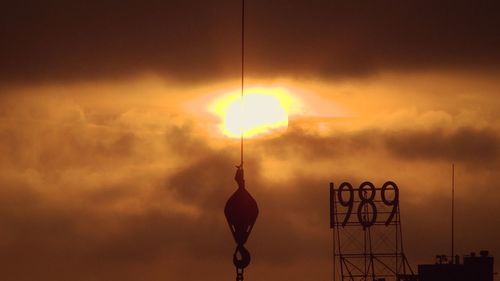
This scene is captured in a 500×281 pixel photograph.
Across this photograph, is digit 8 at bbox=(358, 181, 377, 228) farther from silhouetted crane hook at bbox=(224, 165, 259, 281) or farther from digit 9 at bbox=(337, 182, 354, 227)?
silhouetted crane hook at bbox=(224, 165, 259, 281)

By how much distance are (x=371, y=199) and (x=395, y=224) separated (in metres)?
4.44

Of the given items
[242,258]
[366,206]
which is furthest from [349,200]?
[242,258]

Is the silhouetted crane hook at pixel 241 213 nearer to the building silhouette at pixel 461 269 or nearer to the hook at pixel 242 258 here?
the hook at pixel 242 258

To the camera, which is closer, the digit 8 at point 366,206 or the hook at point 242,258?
the hook at point 242,258

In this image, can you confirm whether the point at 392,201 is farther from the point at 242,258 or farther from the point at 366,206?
the point at 242,258

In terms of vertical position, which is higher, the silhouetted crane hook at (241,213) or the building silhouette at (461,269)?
the silhouetted crane hook at (241,213)

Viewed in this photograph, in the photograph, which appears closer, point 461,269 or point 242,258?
point 242,258

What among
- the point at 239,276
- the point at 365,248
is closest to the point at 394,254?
the point at 365,248

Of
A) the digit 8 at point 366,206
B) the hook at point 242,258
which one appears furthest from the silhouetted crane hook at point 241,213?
the digit 8 at point 366,206

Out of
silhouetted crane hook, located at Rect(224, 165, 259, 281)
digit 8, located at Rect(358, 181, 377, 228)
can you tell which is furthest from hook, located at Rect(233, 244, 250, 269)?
digit 8, located at Rect(358, 181, 377, 228)

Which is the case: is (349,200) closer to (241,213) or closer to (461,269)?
(461,269)

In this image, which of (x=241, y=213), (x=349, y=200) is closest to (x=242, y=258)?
(x=241, y=213)

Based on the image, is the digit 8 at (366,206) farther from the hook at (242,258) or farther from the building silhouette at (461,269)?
the hook at (242,258)

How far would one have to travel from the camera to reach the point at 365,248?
86250 millimetres
